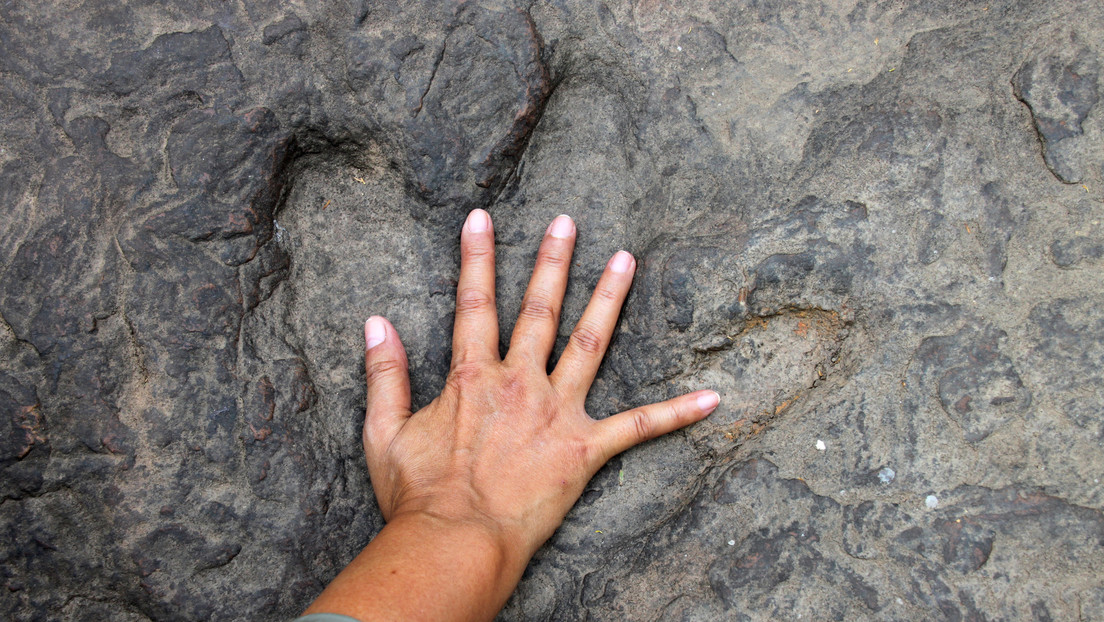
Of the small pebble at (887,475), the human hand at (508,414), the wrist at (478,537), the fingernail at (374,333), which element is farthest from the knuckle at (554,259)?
the small pebble at (887,475)

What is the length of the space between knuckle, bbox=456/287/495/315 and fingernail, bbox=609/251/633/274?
0.27 metres

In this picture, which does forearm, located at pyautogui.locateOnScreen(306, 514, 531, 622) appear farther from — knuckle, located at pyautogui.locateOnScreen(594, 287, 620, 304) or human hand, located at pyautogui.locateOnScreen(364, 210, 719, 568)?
knuckle, located at pyautogui.locateOnScreen(594, 287, 620, 304)

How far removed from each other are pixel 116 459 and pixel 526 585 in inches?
33.1

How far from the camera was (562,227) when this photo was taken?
150 cm

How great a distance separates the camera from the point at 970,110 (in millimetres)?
1431

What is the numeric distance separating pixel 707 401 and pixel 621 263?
1.08ft

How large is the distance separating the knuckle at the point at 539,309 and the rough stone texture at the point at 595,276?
9 cm

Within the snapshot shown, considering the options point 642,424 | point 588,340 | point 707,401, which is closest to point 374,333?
point 588,340

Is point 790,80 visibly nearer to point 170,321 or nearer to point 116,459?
point 170,321

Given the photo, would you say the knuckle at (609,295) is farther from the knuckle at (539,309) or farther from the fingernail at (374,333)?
the fingernail at (374,333)

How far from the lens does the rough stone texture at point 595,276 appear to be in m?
1.35

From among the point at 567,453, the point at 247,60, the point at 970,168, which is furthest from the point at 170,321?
the point at 970,168

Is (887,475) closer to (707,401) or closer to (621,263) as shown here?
(707,401)

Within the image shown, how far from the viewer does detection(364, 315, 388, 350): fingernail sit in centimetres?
149
